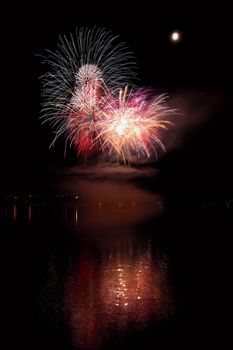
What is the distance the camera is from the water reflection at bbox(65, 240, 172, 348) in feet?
50.8

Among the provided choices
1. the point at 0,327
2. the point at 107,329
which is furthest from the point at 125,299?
the point at 0,327

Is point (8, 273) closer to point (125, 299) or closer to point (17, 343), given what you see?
point (125, 299)

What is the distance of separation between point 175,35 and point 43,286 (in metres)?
15.0

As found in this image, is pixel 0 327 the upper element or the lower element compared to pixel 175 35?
lower

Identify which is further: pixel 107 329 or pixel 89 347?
pixel 107 329

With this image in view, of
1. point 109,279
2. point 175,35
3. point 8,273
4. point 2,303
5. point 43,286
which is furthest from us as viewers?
point 8,273

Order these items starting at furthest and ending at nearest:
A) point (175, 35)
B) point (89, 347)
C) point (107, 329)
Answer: point (175, 35) < point (107, 329) < point (89, 347)

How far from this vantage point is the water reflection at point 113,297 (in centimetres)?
1548

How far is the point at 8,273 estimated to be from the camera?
95.7 feet

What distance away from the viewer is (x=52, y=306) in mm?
18844

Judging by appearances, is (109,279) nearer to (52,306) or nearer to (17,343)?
(52,306)

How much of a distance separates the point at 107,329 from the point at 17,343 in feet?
10.5

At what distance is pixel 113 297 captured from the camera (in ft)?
67.8

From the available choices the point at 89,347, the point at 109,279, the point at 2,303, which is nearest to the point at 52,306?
the point at 2,303
